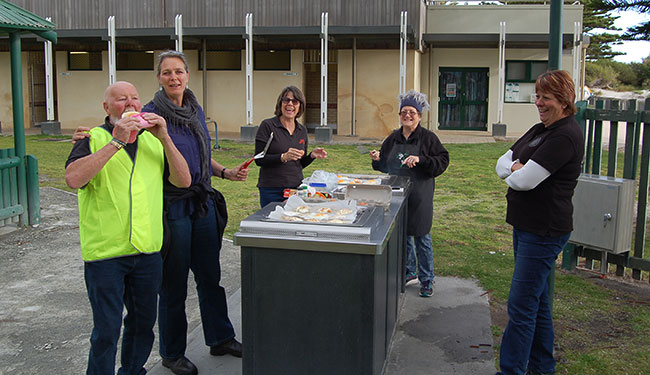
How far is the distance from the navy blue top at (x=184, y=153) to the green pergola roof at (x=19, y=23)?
16.0 ft

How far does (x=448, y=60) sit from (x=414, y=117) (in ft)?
60.8

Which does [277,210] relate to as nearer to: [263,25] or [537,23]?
[263,25]

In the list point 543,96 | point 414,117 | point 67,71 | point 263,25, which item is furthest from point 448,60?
point 543,96

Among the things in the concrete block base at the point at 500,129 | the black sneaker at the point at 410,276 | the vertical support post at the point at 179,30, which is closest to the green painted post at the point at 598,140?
the black sneaker at the point at 410,276

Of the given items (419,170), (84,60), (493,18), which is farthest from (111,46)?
(419,170)

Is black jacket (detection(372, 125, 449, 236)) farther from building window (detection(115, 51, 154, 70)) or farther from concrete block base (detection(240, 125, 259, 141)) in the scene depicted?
building window (detection(115, 51, 154, 70))

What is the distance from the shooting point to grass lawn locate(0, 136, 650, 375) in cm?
458

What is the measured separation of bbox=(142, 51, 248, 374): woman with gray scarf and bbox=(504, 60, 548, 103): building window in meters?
20.4

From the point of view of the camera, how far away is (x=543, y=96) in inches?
148

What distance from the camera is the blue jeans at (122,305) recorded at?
333cm

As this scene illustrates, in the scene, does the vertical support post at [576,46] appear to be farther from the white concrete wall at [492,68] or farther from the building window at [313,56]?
the building window at [313,56]

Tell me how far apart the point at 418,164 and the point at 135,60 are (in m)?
20.3

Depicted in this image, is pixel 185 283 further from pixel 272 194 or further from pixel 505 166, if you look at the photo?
pixel 505 166

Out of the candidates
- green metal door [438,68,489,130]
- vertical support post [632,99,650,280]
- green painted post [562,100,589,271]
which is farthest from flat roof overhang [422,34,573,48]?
vertical support post [632,99,650,280]
